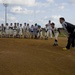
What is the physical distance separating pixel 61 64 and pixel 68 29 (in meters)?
5.20

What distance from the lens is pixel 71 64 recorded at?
10.9 meters

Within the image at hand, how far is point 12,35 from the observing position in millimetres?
25797

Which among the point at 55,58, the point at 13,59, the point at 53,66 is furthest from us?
the point at 55,58

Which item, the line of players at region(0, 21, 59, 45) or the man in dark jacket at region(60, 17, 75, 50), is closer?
the man in dark jacket at region(60, 17, 75, 50)

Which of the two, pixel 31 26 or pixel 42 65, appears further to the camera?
pixel 31 26

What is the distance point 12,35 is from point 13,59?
14.6 meters

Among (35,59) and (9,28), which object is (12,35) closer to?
(9,28)

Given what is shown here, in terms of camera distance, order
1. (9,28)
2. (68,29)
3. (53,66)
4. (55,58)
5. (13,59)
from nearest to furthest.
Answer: (53,66) → (13,59) → (55,58) → (68,29) → (9,28)

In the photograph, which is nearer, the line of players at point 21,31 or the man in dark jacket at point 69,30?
the man in dark jacket at point 69,30

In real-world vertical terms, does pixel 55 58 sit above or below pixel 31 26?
below

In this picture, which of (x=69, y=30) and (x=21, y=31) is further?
(x=21, y=31)

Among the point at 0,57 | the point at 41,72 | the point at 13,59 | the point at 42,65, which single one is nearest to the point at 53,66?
the point at 42,65

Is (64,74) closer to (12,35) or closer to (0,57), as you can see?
(0,57)

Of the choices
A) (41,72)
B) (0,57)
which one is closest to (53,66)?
(41,72)
